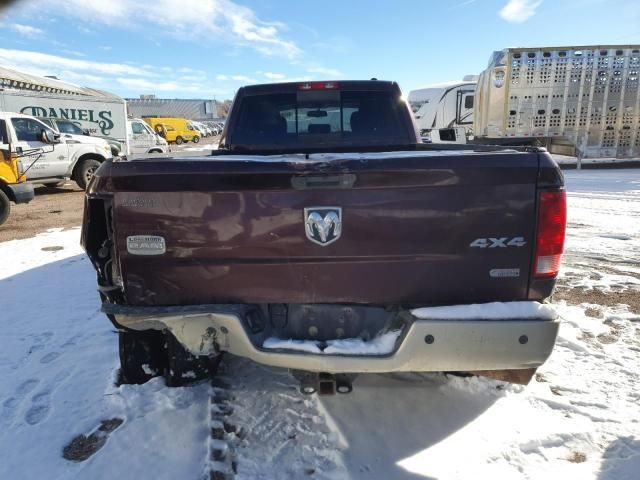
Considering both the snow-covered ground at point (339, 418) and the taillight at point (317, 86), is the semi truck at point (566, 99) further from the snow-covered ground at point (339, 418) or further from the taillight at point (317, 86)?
the snow-covered ground at point (339, 418)

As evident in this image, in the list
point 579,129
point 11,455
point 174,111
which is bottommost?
point 11,455

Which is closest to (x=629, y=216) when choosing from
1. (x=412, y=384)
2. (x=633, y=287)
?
(x=633, y=287)

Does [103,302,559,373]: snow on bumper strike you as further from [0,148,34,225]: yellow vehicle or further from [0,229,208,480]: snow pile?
[0,148,34,225]: yellow vehicle

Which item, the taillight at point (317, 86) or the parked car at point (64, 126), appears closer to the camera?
the taillight at point (317, 86)

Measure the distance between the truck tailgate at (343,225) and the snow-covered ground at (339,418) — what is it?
83 cm

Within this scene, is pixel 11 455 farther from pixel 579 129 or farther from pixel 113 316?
pixel 579 129

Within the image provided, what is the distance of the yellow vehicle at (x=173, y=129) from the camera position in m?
37.6

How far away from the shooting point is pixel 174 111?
78.4 metres

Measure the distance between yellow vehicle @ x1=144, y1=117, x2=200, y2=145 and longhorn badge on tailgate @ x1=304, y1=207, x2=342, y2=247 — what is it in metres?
38.4

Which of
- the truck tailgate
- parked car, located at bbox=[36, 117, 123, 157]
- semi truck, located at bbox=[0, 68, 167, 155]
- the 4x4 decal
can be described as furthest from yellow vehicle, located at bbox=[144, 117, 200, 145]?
the 4x4 decal

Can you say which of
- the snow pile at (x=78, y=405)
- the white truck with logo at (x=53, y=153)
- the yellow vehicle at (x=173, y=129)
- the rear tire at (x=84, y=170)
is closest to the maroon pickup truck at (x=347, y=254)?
the snow pile at (x=78, y=405)

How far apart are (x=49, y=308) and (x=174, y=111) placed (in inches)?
3192

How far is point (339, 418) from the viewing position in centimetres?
261

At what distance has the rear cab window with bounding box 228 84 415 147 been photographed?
13.2ft
